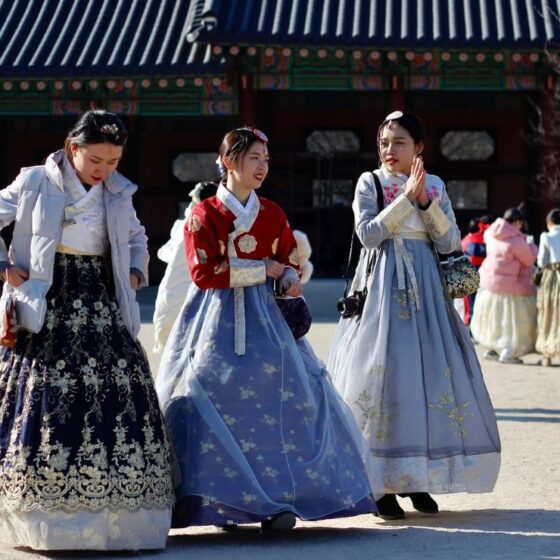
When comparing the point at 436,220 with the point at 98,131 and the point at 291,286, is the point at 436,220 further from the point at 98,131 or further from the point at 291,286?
the point at 98,131

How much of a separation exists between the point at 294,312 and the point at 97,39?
14587 mm

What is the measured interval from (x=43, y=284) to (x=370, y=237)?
5.06 feet

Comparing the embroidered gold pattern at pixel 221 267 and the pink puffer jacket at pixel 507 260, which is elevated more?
the pink puffer jacket at pixel 507 260

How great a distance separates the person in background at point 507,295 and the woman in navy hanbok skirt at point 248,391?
790 centimetres

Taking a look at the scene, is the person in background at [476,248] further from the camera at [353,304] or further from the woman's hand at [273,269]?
the woman's hand at [273,269]

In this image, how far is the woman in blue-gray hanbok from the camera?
6246 mm

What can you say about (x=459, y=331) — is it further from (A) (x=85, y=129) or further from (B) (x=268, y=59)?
(B) (x=268, y=59)

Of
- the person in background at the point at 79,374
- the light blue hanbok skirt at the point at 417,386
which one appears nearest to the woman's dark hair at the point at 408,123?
the light blue hanbok skirt at the point at 417,386

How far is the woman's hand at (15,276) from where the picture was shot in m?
5.55

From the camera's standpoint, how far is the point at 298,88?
1969 centimetres

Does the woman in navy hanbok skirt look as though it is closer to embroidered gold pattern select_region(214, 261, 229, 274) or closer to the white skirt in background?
embroidered gold pattern select_region(214, 261, 229, 274)

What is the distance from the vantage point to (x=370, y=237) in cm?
639

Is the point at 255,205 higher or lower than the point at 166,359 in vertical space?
higher

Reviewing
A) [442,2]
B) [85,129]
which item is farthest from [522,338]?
[85,129]
